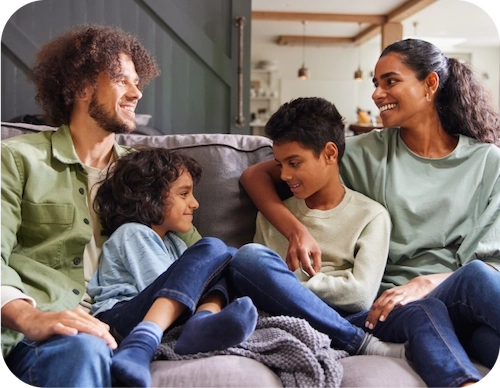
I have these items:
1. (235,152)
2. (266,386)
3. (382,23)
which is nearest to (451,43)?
(382,23)

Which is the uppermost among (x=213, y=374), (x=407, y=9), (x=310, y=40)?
(x=310, y=40)

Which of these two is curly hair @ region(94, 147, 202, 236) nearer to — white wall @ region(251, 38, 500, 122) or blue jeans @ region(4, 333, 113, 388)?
blue jeans @ region(4, 333, 113, 388)

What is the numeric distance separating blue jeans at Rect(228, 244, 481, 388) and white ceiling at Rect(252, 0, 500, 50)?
610 centimetres

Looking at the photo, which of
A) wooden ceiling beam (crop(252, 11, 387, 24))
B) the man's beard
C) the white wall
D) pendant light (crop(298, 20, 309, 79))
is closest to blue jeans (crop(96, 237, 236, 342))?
the man's beard

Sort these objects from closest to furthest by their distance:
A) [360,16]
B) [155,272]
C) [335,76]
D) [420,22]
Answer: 1. [155,272]
2. [360,16]
3. [420,22]
4. [335,76]

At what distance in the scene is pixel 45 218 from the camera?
144 cm

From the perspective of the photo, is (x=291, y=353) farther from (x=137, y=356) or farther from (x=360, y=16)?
(x=360, y=16)

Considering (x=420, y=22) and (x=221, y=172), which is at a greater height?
(x=420, y=22)

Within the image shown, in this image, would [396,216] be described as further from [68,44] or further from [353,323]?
[68,44]

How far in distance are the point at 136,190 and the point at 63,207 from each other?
20 cm

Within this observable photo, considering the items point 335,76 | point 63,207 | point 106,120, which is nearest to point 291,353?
point 63,207

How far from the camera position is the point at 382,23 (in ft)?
25.7

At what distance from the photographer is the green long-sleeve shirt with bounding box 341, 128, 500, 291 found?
1.58 metres

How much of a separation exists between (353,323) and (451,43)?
34.5 ft
